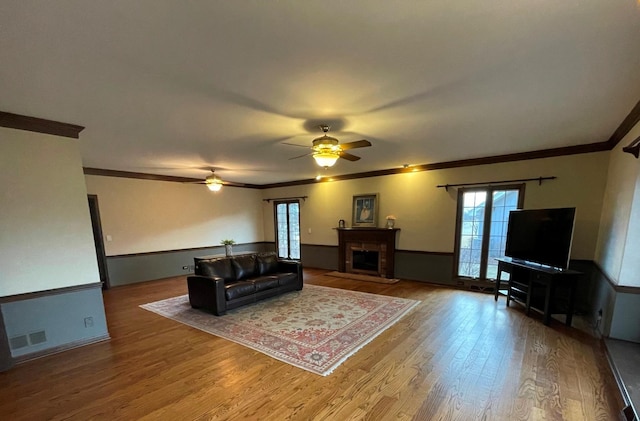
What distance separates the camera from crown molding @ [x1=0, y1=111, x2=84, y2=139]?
266cm

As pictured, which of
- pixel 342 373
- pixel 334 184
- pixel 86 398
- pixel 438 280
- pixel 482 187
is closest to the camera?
pixel 86 398

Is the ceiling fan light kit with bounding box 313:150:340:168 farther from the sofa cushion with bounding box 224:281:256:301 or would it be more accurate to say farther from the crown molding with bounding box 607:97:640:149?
the crown molding with bounding box 607:97:640:149

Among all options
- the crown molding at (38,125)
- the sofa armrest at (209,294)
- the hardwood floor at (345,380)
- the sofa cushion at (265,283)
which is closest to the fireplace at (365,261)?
the sofa cushion at (265,283)

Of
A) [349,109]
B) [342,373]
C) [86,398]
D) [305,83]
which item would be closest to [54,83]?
[305,83]

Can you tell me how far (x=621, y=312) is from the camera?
2.85 meters

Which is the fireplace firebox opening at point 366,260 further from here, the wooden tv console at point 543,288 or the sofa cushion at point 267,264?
the wooden tv console at point 543,288

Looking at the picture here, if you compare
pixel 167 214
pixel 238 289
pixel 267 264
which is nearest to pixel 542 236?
pixel 267 264

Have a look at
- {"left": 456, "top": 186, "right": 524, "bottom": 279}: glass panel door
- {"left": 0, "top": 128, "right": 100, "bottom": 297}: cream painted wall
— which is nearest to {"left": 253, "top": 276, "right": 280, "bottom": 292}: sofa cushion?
{"left": 0, "top": 128, "right": 100, "bottom": 297}: cream painted wall

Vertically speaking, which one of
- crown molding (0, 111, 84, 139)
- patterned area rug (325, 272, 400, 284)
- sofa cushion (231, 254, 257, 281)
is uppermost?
crown molding (0, 111, 84, 139)

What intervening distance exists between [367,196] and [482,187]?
2545 mm

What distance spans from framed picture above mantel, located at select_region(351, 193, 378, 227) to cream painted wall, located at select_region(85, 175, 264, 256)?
147 inches

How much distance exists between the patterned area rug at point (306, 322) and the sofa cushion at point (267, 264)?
629mm

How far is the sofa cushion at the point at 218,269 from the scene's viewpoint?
4.37 meters

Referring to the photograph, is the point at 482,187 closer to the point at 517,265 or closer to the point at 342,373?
the point at 517,265
